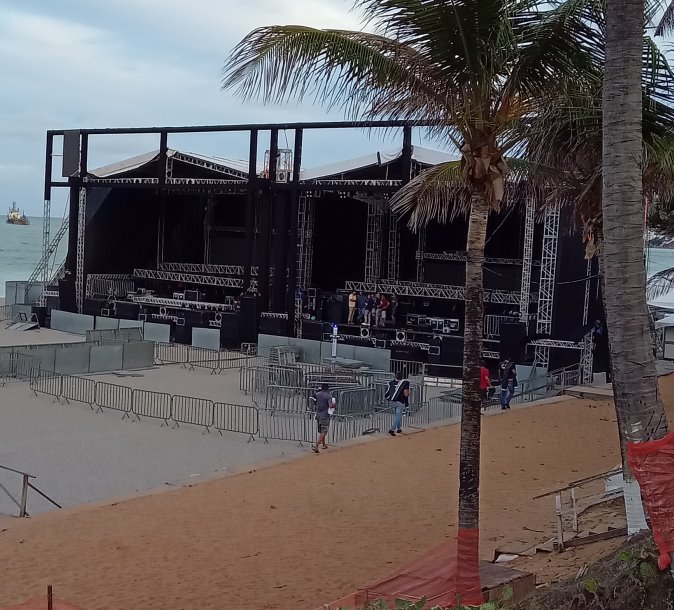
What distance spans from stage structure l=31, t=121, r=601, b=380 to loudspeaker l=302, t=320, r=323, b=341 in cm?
6

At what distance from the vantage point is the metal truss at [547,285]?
87.5 feet

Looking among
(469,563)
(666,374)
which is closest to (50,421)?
(469,563)

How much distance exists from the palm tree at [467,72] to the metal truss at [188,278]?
31.1 meters

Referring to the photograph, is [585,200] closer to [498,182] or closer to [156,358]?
[498,182]

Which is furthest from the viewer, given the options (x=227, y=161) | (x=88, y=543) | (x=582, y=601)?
(x=227, y=161)

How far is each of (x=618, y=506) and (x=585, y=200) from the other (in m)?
4.32

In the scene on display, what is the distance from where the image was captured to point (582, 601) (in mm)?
4473

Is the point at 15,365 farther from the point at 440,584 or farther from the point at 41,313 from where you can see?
the point at 440,584

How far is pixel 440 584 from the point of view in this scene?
740 centimetres

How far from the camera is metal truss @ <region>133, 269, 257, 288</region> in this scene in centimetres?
3894

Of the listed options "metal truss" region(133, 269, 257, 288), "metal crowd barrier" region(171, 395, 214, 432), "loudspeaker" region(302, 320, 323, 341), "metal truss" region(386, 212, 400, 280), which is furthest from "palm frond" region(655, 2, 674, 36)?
"metal truss" region(133, 269, 257, 288)

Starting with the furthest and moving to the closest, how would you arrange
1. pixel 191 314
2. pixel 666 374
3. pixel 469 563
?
pixel 191 314, pixel 666 374, pixel 469 563

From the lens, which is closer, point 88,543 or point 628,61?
point 628,61

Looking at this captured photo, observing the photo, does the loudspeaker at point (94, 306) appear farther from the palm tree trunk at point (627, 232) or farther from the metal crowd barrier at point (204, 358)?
the palm tree trunk at point (627, 232)
